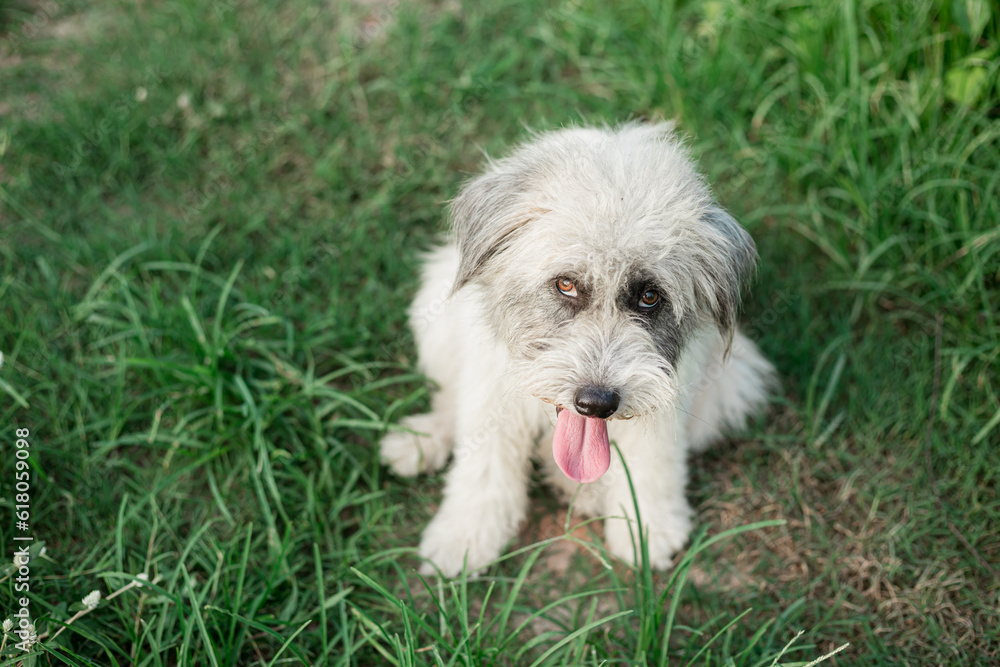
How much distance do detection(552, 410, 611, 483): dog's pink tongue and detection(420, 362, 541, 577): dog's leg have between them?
315 mm

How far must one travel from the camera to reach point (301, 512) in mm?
3508

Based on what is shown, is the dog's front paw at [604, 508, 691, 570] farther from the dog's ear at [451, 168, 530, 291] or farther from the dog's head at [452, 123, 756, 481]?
the dog's ear at [451, 168, 530, 291]

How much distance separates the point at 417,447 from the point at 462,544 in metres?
0.58

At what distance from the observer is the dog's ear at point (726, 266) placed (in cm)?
272

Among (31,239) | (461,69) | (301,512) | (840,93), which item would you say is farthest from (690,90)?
(31,239)

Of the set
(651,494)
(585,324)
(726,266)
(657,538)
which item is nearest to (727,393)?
(651,494)

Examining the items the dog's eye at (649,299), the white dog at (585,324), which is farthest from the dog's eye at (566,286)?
the dog's eye at (649,299)

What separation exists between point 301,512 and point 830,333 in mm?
3143

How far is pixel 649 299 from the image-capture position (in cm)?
267

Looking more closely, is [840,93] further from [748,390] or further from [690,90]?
[748,390]

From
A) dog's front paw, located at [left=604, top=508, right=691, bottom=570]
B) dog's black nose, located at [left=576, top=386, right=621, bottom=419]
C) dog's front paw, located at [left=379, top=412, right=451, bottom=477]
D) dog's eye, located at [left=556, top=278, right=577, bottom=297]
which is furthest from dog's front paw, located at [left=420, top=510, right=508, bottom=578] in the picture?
dog's eye, located at [left=556, top=278, right=577, bottom=297]

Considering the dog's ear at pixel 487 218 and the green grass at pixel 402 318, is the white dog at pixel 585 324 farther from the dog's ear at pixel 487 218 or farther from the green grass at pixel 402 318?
the green grass at pixel 402 318

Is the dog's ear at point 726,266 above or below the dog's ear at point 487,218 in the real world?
below

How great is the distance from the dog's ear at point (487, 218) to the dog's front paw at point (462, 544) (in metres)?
1.19
